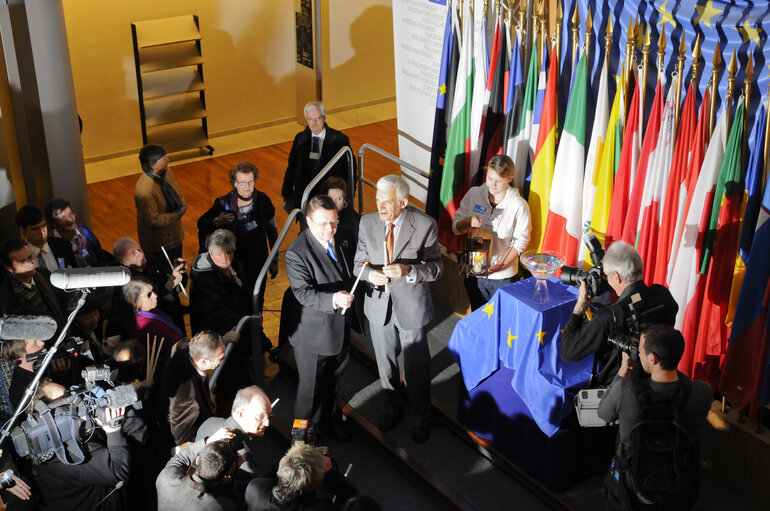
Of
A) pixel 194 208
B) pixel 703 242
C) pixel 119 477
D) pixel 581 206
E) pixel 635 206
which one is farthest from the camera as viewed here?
pixel 194 208

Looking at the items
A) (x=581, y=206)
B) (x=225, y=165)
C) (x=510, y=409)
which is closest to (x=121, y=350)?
(x=510, y=409)

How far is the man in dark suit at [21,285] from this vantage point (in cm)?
491

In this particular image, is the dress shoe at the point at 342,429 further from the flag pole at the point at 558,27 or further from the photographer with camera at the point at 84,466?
the flag pole at the point at 558,27

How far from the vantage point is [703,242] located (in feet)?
15.4

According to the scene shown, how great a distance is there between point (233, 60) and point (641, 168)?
6.68 metres

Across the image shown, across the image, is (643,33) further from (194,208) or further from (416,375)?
(194,208)

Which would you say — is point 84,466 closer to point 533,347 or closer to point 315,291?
point 315,291

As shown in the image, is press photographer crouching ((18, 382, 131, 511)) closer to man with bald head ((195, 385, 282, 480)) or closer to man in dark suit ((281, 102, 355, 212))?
man with bald head ((195, 385, 282, 480))

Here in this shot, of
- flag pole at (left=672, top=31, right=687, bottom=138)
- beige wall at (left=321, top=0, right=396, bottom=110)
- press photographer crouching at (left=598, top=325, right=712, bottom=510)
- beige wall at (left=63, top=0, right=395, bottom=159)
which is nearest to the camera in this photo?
press photographer crouching at (left=598, top=325, right=712, bottom=510)

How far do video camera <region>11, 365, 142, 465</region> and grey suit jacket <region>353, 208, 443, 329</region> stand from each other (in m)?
1.54

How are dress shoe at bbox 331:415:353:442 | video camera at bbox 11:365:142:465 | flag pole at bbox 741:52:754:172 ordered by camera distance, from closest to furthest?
1. video camera at bbox 11:365:142:465
2. flag pole at bbox 741:52:754:172
3. dress shoe at bbox 331:415:353:442

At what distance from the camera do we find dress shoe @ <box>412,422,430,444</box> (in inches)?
199

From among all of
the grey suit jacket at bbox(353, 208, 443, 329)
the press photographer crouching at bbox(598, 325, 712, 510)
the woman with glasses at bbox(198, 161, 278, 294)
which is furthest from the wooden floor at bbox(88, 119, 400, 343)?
the press photographer crouching at bbox(598, 325, 712, 510)

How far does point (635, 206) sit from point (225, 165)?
19.6 ft
